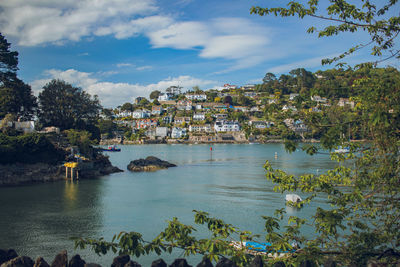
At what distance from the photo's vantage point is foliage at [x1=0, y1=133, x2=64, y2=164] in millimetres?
32281

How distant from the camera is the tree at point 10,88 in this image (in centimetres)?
4103

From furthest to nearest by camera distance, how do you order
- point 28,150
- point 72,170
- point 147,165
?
point 147,165 → point 72,170 → point 28,150

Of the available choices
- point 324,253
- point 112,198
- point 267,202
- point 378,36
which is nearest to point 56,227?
point 112,198

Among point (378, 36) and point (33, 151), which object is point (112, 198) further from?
point (378, 36)

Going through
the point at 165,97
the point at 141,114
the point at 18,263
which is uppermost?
the point at 165,97

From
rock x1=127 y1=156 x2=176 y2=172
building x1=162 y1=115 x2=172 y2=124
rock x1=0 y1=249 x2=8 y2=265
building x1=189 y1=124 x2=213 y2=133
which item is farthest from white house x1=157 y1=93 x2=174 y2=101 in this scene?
rock x1=0 y1=249 x2=8 y2=265

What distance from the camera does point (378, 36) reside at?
562cm

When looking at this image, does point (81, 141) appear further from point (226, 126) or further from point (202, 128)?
point (202, 128)

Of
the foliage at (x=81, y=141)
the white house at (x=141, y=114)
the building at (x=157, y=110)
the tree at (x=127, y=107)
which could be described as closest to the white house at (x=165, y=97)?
the tree at (x=127, y=107)

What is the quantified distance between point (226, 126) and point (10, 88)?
328 ft

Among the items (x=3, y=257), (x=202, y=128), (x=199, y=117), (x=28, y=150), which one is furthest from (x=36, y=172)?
(x=199, y=117)

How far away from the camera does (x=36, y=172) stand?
112 feet

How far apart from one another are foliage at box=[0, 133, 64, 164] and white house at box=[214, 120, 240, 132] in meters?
101

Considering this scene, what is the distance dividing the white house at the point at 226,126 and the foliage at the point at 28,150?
100830 millimetres
